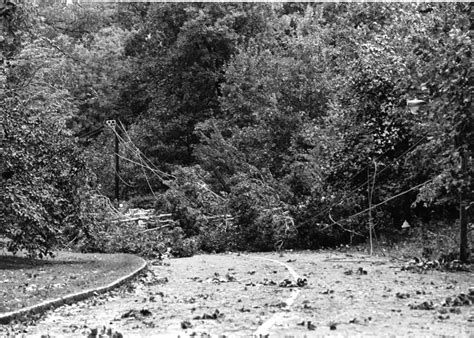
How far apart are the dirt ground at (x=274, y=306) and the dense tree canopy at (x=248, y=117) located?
10.7ft

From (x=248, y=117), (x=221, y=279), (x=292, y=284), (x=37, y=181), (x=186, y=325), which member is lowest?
(x=221, y=279)

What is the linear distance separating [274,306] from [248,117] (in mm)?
25748

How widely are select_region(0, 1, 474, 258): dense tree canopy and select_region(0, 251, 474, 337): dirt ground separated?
129 inches

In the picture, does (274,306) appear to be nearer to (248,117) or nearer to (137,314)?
(137,314)

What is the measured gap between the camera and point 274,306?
377 inches

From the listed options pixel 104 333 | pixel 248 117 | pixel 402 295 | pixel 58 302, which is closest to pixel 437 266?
pixel 402 295

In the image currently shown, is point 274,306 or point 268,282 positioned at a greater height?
point 274,306

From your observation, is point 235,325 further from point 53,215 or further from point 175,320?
point 53,215

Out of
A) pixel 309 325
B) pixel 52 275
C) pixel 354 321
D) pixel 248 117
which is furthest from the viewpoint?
pixel 248 117

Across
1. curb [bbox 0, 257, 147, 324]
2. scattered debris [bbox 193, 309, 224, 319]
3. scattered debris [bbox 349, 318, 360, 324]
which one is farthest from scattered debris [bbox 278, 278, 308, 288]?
scattered debris [bbox 349, 318, 360, 324]

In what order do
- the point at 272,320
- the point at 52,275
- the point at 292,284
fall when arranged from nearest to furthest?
1. the point at 272,320
2. the point at 292,284
3. the point at 52,275

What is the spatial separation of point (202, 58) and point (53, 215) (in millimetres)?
22111

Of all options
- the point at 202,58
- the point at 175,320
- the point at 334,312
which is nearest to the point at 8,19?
the point at 175,320

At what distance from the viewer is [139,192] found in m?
39.2
